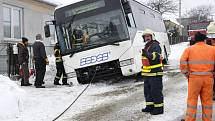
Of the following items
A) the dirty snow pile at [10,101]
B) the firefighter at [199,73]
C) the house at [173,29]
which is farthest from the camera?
the house at [173,29]

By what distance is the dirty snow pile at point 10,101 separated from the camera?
8.85 meters

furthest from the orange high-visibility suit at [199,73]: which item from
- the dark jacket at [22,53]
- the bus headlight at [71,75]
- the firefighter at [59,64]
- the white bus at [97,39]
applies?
the dark jacket at [22,53]

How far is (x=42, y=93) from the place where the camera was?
40.4 ft

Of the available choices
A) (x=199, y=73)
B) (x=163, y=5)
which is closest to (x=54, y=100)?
(x=199, y=73)

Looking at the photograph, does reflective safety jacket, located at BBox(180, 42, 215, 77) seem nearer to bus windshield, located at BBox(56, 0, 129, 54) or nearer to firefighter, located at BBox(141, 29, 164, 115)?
firefighter, located at BBox(141, 29, 164, 115)

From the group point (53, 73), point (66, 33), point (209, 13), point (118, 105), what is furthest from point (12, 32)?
point (209, 13)

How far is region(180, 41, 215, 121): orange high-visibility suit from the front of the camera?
735 cm

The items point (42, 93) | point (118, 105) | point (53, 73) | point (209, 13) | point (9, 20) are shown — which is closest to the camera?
point (118, 105)

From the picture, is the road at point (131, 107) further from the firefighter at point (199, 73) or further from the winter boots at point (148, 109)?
the firefighter at point (199, 73)

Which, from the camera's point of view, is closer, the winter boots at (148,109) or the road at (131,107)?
the road at (131,107)

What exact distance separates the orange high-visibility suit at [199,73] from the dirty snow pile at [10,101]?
381 cm

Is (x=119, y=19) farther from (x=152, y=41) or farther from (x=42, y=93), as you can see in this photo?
(x=152, y=41)

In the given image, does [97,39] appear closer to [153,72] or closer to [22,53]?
[22,53]

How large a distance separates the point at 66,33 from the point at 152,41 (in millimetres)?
5842
